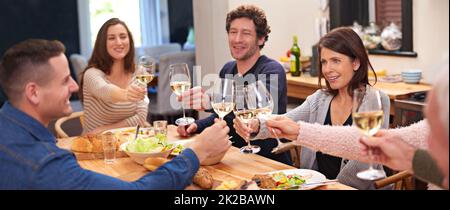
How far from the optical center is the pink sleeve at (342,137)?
1.99 m

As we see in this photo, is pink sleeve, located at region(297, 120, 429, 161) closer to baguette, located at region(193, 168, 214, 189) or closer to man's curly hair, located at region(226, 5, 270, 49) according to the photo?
baguette, located at region(193, 168, 214, 189)

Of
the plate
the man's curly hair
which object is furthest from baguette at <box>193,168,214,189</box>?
the man's curly hair

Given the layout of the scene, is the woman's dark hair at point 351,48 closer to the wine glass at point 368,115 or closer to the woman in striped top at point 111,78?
the wine glass at point 368,115

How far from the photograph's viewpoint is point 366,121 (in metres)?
1.65

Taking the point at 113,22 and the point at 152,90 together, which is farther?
the point at 152,90

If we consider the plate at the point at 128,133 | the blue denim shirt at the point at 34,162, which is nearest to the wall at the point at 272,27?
the plate at the point at 128,133

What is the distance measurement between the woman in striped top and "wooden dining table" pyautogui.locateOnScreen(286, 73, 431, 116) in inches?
54.2

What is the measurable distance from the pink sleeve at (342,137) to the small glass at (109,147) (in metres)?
0.81

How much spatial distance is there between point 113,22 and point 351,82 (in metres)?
1.56

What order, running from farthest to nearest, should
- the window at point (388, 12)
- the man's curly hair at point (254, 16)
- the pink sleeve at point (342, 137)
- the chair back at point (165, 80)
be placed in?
the chair back at point (165, 80), the window at point (388, 12), the man's curly hair at point (254, 16), the pink sleeve at point (342, 137)

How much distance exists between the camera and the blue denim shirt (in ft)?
5.44

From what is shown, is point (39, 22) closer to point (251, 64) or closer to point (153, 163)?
point (251, 64)
